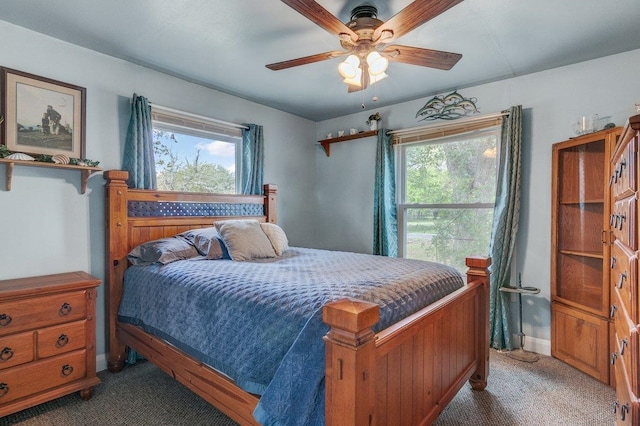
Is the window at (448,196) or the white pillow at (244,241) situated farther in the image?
the window at (448,196)

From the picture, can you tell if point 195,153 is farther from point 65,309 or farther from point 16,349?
point 16,349

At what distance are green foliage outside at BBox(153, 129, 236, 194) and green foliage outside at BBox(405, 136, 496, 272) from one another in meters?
2.07

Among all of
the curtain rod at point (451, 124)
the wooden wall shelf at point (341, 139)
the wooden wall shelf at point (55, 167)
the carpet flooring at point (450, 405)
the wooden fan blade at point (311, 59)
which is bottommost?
the carpet flooring at point (450, 405)

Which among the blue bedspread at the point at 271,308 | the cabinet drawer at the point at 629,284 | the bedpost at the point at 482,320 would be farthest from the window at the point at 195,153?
the cabinet drawer at the point at 629,284

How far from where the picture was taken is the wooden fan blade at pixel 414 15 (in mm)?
1435

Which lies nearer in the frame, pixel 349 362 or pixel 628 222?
pixel 349 362

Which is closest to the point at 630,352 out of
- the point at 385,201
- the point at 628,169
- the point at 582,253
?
the point at 628,169

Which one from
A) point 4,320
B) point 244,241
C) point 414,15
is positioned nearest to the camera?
point 414,15

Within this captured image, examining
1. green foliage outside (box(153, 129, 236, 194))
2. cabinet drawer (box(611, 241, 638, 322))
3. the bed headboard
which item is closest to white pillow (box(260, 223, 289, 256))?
the bed headboard

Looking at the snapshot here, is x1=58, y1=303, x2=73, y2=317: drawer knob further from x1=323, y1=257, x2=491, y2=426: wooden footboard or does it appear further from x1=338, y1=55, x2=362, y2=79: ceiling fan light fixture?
x1=338, y1=55, x2=362, y2=79: ceiling fan light fixture

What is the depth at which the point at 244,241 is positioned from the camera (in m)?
2.60

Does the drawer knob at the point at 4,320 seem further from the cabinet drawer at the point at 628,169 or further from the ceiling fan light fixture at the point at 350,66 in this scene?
the cabinet drawer at the point at 628,169

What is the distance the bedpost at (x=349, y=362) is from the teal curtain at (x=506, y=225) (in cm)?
226

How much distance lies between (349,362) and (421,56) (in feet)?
5.83
